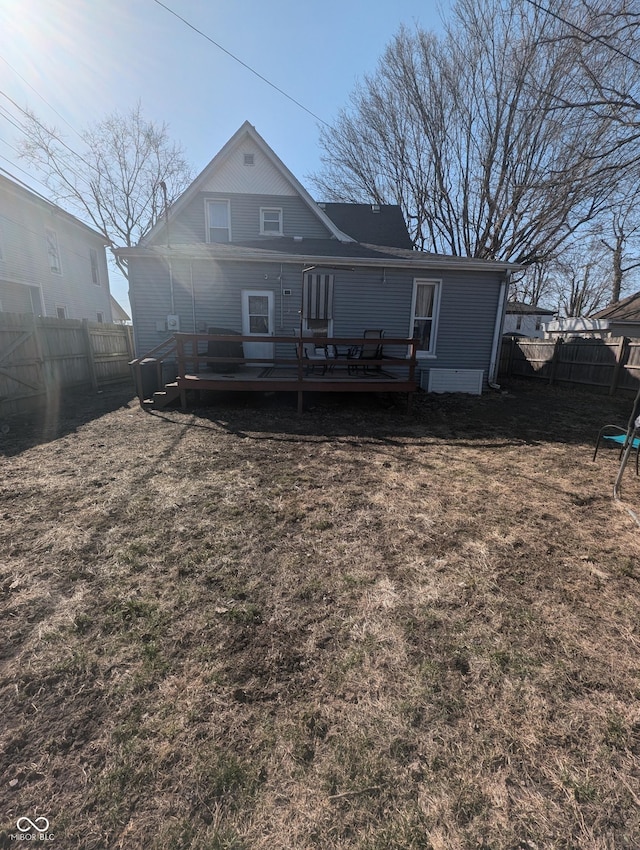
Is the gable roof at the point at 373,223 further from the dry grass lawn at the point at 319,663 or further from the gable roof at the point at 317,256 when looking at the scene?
the dry grass lawn at the point at 319,663

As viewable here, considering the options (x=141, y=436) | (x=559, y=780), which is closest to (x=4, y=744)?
(x=559, y=780)

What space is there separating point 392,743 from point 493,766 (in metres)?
0.39

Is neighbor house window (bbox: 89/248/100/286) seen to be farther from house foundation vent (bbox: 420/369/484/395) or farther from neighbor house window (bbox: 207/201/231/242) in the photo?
house foundation vent (bbox: 420/369/484/395)

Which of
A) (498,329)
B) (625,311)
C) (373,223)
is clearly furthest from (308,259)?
(625,311)

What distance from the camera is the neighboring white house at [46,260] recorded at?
45.3 ft

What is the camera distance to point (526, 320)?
34.5m

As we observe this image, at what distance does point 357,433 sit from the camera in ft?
20.3

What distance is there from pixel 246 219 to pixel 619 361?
39.1ft

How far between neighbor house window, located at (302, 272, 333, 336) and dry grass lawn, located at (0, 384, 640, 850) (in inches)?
273

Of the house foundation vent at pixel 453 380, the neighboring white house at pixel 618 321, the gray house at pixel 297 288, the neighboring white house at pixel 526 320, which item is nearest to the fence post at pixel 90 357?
the gray house at pixel 297 288

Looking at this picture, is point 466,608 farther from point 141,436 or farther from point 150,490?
point 141,436

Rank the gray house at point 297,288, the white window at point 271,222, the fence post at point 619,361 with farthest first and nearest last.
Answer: the white window at point 271,222 → the fence post at point 619,361 → the gray house at point 297,288

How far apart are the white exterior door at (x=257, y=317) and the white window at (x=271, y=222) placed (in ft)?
10.6

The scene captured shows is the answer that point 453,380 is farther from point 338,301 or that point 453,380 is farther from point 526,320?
point 526,320
